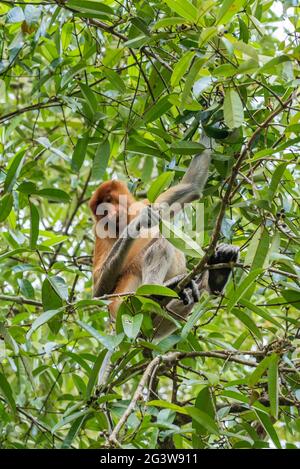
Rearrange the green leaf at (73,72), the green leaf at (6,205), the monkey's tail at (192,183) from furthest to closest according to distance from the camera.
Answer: the green leaf at (73,72) < the monkey's tail at (192,183) < the green leaf at (6,205)

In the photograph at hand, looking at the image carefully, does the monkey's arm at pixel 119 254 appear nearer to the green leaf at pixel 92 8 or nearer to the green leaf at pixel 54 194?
the green leaf at pixel 54 194

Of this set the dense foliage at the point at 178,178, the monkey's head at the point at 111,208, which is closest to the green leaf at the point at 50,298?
the dense foliage at the point at 178,178

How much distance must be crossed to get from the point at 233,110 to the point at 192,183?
0.83 meters

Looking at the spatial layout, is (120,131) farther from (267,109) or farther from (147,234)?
(267,109)

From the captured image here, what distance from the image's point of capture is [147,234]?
440 cm

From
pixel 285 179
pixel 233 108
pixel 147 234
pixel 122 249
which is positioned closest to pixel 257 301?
pixel 147 234

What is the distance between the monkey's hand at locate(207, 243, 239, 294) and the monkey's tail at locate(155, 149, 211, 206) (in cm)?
32

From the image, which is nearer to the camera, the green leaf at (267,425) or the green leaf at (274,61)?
the green leaf at (274,61)

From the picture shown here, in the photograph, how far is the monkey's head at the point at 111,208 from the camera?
487cm

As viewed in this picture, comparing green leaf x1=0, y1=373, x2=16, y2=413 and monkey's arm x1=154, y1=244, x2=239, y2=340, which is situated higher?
monkey's arm x1=154, y1=244, x2=239, y2=340

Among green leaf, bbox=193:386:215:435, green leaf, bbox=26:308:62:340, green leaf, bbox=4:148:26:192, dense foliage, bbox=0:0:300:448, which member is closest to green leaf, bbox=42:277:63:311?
dense foliage, bbox=0:0:300:448

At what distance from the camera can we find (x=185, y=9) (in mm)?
2674

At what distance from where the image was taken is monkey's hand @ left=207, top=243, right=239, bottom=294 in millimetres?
3723

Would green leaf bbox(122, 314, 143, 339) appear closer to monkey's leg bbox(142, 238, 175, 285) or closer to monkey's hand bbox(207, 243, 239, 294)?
monkey's hand bbox(207, 243, 239, 294)
